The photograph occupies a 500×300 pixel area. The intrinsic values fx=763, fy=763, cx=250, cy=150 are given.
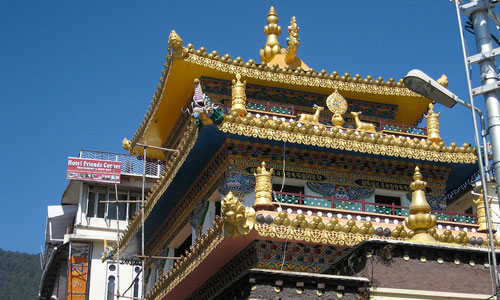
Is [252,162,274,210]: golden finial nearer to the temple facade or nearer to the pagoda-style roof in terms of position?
the temple facade

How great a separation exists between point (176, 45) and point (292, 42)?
415cm

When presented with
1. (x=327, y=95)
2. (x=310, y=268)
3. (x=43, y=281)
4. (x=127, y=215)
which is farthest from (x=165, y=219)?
(x=43, y=281)

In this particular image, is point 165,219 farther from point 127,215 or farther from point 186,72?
point 127,215

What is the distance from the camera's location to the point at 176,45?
66.1 feet

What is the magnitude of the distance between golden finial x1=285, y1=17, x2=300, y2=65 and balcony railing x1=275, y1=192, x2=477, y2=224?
6.12m

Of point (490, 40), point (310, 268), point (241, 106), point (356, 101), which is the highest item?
point (356, 101)

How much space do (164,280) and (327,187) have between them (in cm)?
508

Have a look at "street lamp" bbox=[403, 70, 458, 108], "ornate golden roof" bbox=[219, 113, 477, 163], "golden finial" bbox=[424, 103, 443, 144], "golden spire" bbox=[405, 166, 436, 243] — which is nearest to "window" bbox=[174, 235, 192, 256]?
"ornate golden roof" bbox=[219, 113, 477, 163]

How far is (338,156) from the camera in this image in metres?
18.8

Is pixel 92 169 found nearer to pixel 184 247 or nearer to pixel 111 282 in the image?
pixel 111 282

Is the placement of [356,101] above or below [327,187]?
above

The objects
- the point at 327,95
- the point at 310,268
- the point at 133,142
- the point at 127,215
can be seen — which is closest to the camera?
the point at 310,268

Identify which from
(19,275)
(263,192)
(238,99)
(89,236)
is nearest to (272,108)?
(238,99)

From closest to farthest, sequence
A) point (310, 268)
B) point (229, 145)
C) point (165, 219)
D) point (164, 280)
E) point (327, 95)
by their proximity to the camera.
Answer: point (310, 268) → point (229, 145) → point (164, 280) → point (327, 95) → point (165, 219)
